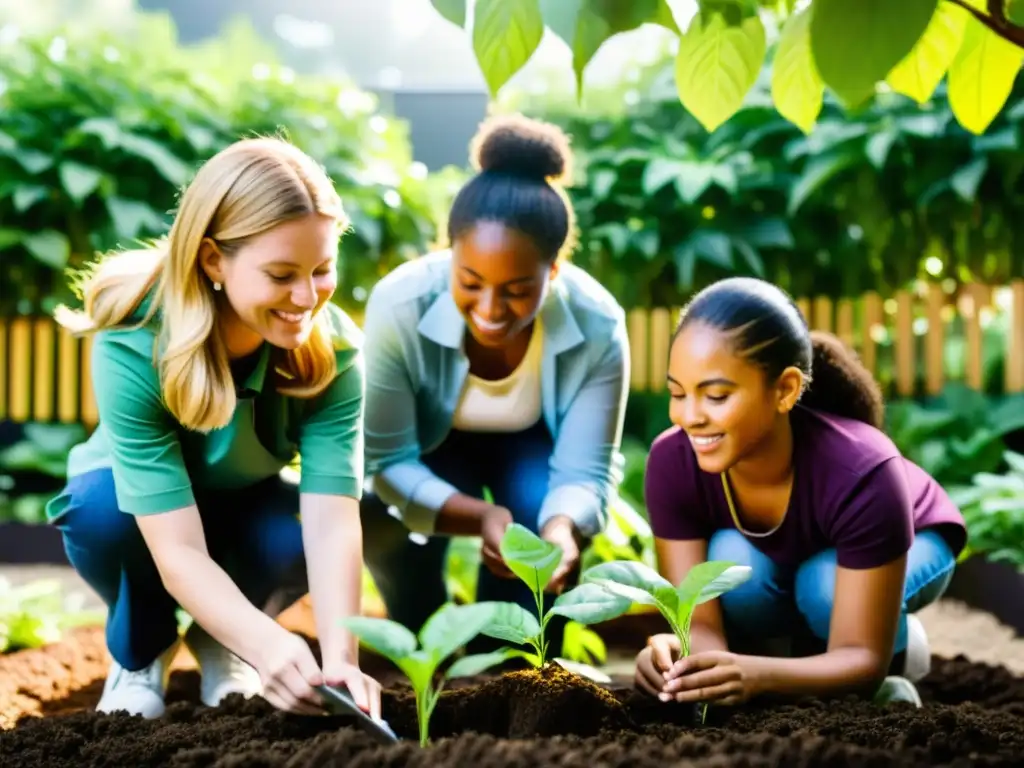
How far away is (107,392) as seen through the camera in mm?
1843

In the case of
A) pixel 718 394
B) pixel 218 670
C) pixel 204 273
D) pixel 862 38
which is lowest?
pixel 218 670

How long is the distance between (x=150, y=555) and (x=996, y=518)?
316cm

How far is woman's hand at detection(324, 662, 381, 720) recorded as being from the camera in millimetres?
1580

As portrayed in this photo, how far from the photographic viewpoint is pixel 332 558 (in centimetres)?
184

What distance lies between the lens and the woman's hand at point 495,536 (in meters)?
2.24

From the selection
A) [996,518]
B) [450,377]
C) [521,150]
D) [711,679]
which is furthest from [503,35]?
[996,518]

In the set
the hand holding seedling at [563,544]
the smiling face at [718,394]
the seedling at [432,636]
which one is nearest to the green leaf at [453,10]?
the seedling at [432,636]

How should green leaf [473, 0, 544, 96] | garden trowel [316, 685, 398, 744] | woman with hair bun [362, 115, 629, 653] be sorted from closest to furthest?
green leaf [473, 0, 544, 96], garden trowel [316, 685, 398, 744], woman with hair bun [362, 115, 629, 653]

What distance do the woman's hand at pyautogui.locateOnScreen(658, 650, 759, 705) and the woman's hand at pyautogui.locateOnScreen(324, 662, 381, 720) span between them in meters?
0.44

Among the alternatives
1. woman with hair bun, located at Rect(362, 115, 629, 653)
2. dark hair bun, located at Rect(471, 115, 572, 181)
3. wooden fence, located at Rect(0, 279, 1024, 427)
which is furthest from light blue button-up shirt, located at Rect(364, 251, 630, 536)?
wooden fence, located at Rect(0, 279, 1024, 427)

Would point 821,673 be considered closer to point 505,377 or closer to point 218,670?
point 505,377

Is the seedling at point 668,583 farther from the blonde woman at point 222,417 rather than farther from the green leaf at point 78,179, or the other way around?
the green leaf at point 78,179

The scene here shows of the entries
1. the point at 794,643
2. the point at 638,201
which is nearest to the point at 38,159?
the point at 638,201

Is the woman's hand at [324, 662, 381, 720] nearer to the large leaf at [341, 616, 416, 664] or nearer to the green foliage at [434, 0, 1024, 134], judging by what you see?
the large leaf at [341, 616, 416, 664]
